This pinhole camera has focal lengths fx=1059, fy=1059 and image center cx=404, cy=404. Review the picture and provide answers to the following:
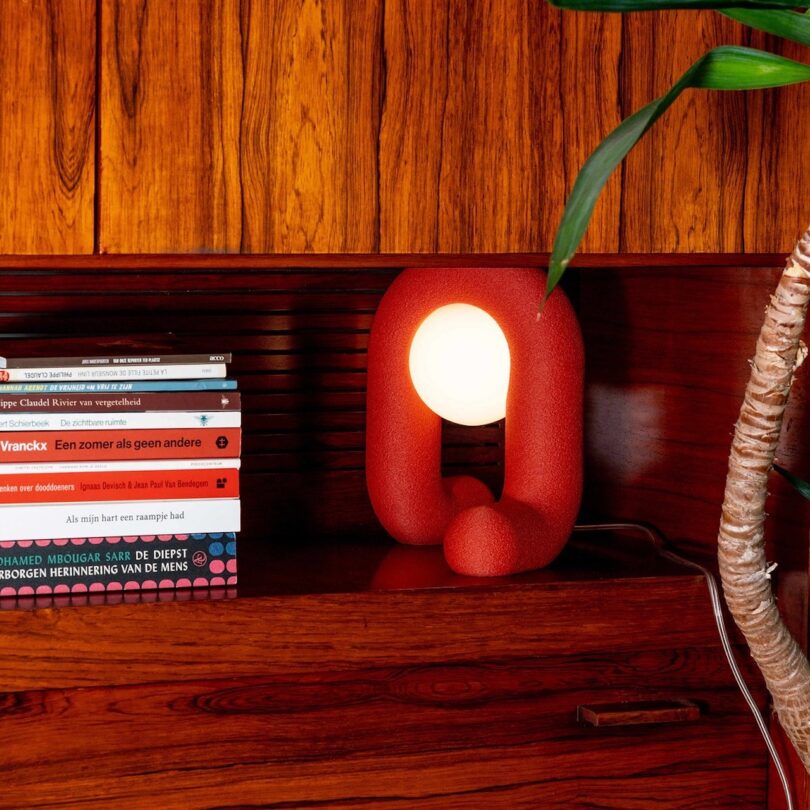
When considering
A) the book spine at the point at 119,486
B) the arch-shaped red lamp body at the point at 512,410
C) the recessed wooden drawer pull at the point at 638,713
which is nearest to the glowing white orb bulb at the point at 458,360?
the arch-shaped red lamp body at the point at 512,410

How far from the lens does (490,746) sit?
1238 millimetres

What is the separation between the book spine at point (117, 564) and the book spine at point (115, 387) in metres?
0.17

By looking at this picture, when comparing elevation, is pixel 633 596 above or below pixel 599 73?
below

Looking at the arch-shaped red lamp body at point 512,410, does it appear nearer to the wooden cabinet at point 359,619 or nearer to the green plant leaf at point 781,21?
the wooden cabinet at point 359,619

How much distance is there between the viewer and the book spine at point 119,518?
1156 millimetres

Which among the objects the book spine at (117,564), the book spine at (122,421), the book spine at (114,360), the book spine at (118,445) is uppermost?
the book spine at (114,360)

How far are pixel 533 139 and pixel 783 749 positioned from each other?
2.60 ft

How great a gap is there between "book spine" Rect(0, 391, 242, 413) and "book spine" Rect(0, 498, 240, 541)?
0.11 m

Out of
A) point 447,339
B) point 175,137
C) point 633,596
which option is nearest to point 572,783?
point 633,596

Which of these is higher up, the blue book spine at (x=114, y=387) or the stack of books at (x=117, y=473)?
the blue book spine at (x=114, y=387)

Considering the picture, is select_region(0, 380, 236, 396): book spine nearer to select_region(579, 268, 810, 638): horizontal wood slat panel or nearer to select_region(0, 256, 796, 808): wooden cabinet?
select_region(0, 256, 796, 808): wooden cabinet

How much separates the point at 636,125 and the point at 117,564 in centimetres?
73

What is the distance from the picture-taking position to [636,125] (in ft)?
2.69

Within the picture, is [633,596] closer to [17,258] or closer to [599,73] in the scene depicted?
[599,73]
